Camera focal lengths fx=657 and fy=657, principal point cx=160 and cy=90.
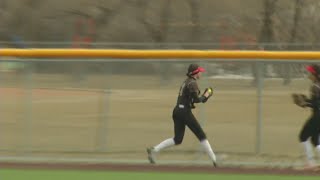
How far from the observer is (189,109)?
413 inches

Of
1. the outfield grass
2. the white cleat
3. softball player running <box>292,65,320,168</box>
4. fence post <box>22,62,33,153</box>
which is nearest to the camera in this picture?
the outfield grass

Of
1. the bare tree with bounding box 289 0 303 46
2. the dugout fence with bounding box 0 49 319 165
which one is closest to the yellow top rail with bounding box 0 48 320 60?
the dugout fence with bounding box 0 49 319 165

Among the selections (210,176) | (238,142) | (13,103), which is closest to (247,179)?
(210,176)

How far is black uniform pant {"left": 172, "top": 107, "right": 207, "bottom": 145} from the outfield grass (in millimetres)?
→ 707

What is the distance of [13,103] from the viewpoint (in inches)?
469

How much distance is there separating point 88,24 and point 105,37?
1.87 metres

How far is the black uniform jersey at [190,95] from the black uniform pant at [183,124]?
103 mm

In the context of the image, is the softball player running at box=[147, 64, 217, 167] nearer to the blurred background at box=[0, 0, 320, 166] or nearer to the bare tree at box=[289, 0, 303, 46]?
the blurred background at box=[0, 0, 320, 166]

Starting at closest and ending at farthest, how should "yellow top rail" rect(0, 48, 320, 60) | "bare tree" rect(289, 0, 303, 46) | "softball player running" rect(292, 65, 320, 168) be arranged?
"softball player running" rect(292, 65, 320, 168)
"yellow top rail" rect(0, 48, 320, 60)
"bare tree" rect(289, 0, 303, 46)

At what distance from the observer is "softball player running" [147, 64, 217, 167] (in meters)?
10.3

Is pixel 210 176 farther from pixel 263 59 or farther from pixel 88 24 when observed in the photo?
pixel 88 24

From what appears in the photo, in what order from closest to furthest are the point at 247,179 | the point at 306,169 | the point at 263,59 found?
the point at 247,179, the point at 306,169, the point at 263,59

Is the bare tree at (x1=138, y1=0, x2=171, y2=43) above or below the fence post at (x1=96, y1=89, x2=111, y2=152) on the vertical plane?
above

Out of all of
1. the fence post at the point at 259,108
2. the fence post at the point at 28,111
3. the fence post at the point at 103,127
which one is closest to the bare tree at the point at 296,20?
the fence post at the point at 259,108
